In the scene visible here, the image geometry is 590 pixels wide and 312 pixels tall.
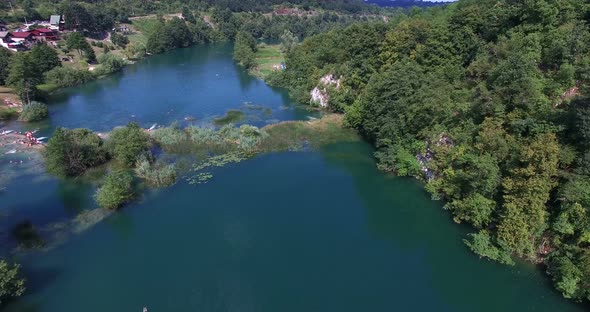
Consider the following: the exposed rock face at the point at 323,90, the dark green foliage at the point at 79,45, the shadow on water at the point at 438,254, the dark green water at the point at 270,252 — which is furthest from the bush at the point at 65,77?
the shadow on water at the point at 438,254

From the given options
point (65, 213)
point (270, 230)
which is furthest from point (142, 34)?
point (270, 230)

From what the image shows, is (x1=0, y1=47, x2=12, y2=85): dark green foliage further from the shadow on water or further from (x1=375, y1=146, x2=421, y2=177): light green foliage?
(x1=375, y1=146, x2=421, y2=177): light green foliage

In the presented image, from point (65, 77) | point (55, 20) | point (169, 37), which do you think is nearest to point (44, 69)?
point (65, 77)

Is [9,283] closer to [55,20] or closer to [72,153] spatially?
[72,153]

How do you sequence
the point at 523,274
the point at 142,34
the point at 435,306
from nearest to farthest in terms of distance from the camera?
1. the point at 435,306
2. the point at 523,274
3. the point at 142,34

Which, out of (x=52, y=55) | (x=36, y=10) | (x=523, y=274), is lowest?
(x=523, y=274)

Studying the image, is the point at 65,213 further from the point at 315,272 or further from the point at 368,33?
the point at 368,33

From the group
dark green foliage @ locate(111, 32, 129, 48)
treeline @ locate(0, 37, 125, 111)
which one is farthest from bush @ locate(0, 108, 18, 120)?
dark green foliage @ locate(111, 32, 129, 48)

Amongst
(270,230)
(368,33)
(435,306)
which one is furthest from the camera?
(368,33)
